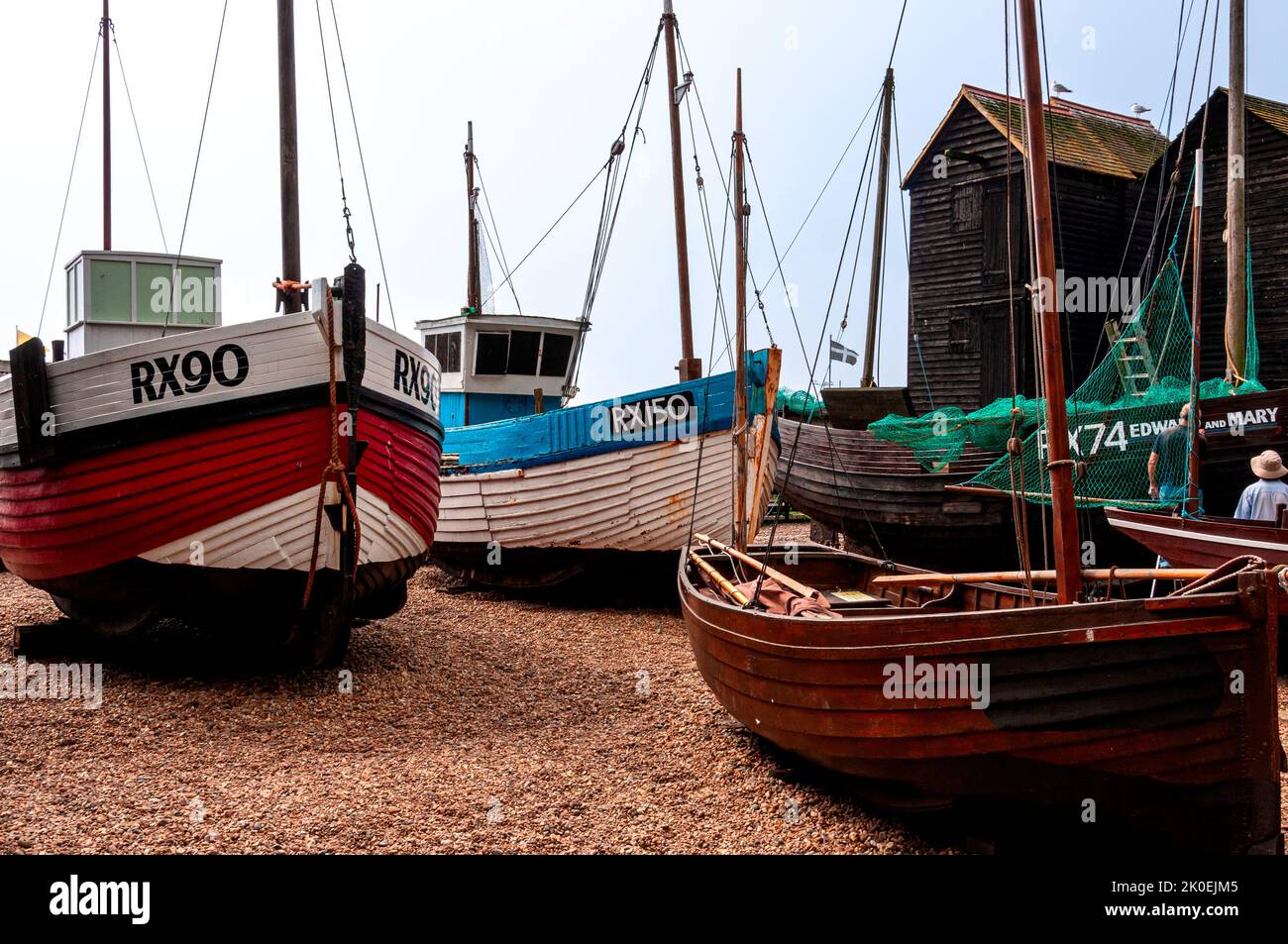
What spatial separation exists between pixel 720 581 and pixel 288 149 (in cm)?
523

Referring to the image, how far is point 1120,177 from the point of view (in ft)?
73.3

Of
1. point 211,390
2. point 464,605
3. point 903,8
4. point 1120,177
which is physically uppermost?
point 1120,177

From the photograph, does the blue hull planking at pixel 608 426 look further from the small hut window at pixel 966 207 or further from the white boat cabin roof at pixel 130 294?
the small hut window at pixel 966 207

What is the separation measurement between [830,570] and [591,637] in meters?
2.85

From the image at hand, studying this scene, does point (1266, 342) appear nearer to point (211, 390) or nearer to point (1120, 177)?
point (1120, 177)

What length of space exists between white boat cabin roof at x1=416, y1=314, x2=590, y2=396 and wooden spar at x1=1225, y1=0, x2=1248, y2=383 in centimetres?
779

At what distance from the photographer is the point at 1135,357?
583 inches

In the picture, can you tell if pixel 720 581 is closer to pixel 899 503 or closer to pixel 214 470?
pixel 214 470

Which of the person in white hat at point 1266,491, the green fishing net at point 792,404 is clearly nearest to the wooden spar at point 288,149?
the person in white hat at point 1266,491

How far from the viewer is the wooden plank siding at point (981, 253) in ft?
71.4

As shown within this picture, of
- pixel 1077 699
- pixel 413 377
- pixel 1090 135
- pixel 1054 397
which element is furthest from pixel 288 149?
pixel 1090 135

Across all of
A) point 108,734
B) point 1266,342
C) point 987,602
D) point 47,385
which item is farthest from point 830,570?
point 1266,342

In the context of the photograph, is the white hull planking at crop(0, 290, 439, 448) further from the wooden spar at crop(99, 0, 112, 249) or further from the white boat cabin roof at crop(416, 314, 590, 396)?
the wooden spar at crop(99, 0, 112, 249)

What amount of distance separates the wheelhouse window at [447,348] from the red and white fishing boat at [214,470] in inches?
248
